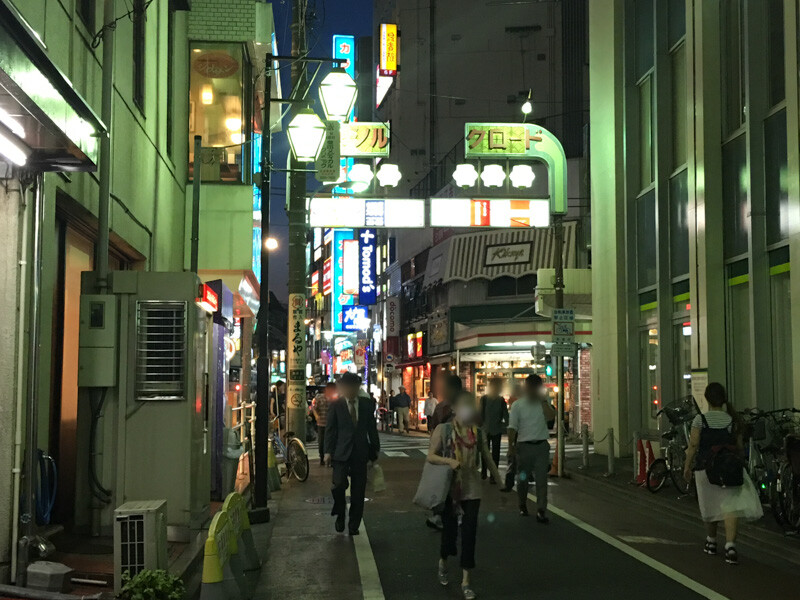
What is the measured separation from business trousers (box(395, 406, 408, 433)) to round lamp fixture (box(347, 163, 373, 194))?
15.6m

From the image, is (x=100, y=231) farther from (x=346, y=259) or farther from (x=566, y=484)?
(x=346, y=259)

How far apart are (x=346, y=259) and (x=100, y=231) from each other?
140ft

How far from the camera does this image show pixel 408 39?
202 ft

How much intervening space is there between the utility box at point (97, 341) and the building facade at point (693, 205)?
966 cm

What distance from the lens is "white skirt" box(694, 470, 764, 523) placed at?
33.8ft

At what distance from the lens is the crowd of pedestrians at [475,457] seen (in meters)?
9.00

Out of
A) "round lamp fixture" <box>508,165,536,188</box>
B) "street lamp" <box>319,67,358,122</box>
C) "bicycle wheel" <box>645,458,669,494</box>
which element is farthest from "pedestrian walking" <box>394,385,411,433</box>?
"street lamp" <box>319,67,358,122</box>

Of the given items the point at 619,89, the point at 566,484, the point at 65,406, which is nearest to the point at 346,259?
the point at 619,89

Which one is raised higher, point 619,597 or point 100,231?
point 100,231

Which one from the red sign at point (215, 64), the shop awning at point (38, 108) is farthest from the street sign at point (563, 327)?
the shop awning at point (38, 108)

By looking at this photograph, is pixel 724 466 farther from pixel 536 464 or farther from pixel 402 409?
pixel 402 409

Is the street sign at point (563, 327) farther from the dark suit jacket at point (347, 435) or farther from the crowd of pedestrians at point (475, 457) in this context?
the dark suit jacket at point (347, 435)

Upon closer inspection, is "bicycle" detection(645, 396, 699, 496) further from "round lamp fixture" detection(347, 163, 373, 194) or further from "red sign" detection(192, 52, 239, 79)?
"round lamp fixture" detection(347, 163, 373, 194)

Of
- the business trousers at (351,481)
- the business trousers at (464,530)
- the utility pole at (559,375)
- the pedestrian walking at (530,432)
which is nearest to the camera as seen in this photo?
the business trousers at (464,530)
